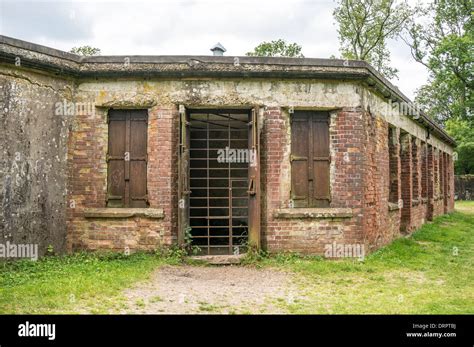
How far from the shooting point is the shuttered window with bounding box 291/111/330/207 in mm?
8617

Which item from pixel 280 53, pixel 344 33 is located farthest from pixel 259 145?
pixel 280 53

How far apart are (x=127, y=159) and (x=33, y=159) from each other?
167 centimetres

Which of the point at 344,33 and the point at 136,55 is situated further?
the point at 344,33

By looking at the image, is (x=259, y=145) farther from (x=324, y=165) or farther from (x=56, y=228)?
(x=56, y=228)

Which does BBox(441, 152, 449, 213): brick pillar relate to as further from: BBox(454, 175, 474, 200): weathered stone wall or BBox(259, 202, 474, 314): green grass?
BBox(454, 175, 474, 200): weathered stone wall

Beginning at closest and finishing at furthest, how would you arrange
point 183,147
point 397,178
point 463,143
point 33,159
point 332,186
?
point 33,159, point 183,147, point 332,186, point 397,178, point 463,143

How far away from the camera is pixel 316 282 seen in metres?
6.90

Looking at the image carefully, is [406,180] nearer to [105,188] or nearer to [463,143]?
[105,188]

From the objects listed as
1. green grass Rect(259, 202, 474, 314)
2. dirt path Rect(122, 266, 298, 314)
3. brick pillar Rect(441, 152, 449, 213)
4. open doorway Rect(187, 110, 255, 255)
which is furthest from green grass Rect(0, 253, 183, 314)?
brick pillar Rect(441, 152, 449, 213)

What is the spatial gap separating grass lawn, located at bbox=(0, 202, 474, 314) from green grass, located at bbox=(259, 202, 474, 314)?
1cm

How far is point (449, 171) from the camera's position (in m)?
22.9

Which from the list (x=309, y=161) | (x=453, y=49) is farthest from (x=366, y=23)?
(x=309, y=161)

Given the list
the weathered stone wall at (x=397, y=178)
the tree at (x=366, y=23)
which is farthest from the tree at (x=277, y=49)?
the weathered stone wall at (x=397, y=178)
